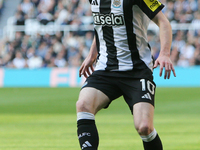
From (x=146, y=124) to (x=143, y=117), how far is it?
0.07m

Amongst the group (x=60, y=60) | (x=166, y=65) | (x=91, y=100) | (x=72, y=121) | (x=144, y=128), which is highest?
(x=166, y=65)

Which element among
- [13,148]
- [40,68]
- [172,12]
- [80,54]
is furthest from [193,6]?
[13,148]

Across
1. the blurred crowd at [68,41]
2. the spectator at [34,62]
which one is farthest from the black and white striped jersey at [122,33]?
the spectator at [34,62]

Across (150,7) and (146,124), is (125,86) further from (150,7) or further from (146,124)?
(150,7)

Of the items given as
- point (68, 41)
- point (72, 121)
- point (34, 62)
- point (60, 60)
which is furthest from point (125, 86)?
point (68, 41)

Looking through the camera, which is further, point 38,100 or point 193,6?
point 193,6

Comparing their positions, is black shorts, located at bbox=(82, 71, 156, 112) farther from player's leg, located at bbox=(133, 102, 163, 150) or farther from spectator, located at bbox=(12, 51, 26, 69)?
spectator, located at bbox=(12, 51, 26, 69)

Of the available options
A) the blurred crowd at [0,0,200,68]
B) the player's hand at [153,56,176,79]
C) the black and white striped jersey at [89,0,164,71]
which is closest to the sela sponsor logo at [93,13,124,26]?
the black and white striped jersey at [89,0,164,71]

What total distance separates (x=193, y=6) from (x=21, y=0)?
981 centimetres

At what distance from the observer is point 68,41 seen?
21.3 metres

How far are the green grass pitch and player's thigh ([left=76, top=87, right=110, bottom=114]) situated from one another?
1552 millimetres

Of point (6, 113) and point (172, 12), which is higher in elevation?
point (172, 12)

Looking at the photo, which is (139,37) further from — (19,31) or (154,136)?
(19,31)

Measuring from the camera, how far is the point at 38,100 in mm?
14445
